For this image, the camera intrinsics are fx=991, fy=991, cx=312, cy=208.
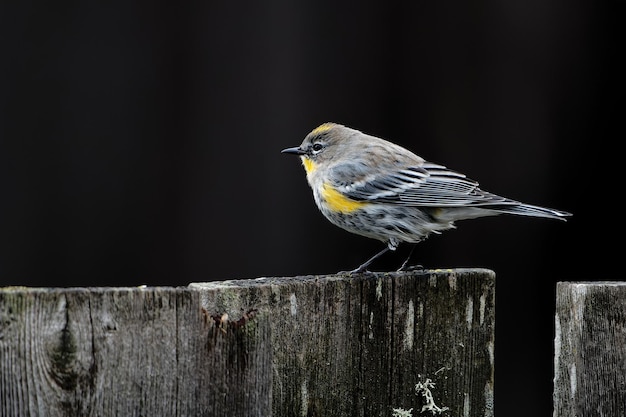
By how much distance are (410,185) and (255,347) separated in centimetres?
322

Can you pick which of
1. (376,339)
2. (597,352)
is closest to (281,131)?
(376,339)

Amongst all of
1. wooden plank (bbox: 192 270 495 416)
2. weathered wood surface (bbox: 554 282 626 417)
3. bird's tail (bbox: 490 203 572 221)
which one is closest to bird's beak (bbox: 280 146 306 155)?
bird's tail (bbox: 490 203 572 221)

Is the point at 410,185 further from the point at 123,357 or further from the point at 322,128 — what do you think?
the point at 123,357

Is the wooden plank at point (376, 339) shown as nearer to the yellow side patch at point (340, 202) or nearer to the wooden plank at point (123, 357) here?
the wooden plank at point (123, 357)

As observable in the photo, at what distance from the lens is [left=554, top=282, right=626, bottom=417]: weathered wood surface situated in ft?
9.70

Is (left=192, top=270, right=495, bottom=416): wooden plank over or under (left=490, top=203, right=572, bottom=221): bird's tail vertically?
under

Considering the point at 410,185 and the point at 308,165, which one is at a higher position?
the point at 308,165

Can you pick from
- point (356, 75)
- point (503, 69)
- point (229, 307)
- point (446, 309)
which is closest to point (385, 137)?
point (356, 75)

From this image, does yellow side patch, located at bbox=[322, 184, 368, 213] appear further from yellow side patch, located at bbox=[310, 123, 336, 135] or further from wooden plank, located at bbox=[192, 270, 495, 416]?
wooden plank, located at bbox=[192, 270, 495, 416]

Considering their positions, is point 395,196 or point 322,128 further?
point 322,128

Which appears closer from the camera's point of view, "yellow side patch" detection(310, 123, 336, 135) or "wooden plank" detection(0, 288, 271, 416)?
"wooden plank" detection(0, 288, 271, 416)

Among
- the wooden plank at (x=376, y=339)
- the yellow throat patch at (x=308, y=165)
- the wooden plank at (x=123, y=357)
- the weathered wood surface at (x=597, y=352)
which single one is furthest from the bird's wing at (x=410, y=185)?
the wooden plank at (x=123, y=357)

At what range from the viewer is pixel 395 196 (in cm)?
572

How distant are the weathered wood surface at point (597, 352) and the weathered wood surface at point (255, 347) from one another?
31cm
